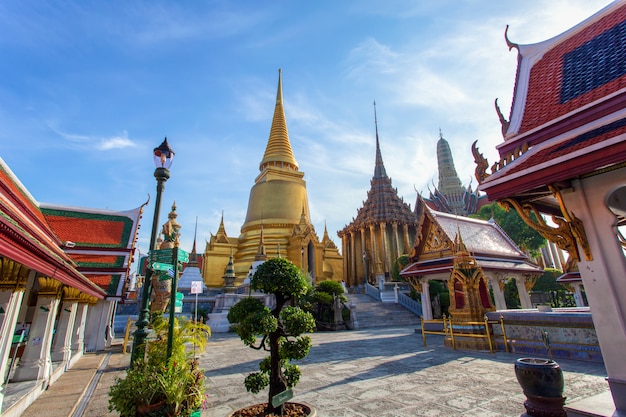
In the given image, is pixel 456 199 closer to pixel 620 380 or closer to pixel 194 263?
pixel 194 263

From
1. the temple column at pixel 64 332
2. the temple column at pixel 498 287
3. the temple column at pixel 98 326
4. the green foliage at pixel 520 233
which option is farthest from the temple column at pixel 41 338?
the green foliage at pixel 520 233

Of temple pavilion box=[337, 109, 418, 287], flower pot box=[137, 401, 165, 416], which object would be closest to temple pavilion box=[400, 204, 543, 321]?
flower pot box=[137, 401, 165, 416]

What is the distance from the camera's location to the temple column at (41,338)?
6.07 m

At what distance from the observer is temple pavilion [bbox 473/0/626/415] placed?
367 centimetres

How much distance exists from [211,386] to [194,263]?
21658 mm

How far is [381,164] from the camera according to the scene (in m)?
35.5

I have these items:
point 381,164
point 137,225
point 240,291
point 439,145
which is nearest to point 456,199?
point 439,145

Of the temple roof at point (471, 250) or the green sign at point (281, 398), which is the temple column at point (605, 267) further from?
the temple roof at point (471, 250)

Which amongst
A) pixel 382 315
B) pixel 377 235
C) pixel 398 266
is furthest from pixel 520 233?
pixel 382 315

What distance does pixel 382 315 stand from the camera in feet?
64.3

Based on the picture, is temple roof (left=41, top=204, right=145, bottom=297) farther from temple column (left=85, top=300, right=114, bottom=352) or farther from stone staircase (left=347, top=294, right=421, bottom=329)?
stone staircase (left=347, top=294, right=421, bottom=329)

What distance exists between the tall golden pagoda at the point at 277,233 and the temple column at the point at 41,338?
1852 centimetres

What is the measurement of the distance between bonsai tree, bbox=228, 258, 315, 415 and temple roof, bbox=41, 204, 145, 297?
9473mm

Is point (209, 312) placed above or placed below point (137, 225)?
below
